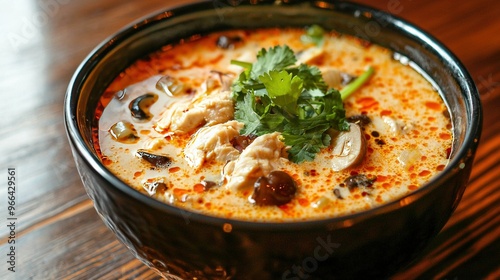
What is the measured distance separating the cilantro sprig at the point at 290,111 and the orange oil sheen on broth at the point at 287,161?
0.05 m

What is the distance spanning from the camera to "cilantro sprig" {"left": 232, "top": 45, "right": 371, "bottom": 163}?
162 cm

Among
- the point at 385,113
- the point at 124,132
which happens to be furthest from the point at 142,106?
the point at 385,113

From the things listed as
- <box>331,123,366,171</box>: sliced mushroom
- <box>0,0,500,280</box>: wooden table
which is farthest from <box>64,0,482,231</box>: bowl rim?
<box>0,0,500,280</box>: wooden table

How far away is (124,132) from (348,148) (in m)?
0.59

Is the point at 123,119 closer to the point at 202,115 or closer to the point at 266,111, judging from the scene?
the point at 202,115

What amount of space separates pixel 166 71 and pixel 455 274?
1031 millimetres

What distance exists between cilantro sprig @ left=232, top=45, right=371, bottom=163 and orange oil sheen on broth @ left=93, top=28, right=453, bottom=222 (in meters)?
0.05

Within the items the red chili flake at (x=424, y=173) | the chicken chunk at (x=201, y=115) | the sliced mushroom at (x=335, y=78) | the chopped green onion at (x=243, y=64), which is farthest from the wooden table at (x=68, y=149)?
the chopped green onion at (x=243, y=64)

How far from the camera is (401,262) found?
141 centimetres

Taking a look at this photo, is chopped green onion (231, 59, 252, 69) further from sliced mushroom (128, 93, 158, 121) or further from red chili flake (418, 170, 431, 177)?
red chili flake (418, 170, 431, 177)

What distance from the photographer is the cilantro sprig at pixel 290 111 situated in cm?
162

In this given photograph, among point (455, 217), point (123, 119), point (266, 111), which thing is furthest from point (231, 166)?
point (455, 217)

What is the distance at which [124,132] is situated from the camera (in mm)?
1749

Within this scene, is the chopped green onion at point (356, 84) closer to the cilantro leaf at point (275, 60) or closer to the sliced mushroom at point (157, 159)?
the cilantro leaf at point (275, 60)
